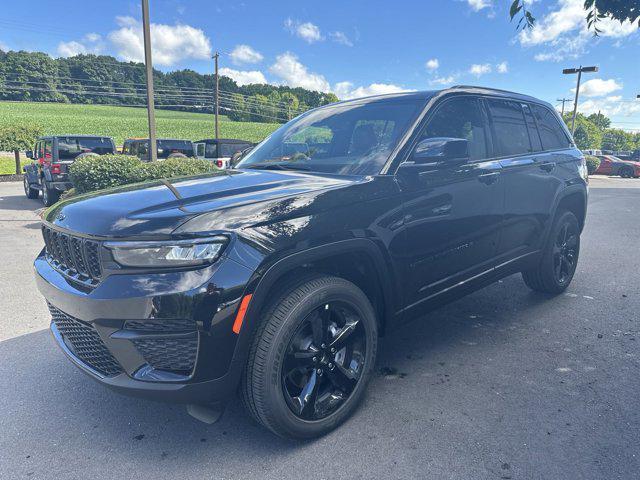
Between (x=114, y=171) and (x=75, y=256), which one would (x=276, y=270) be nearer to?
(x=75, y=256)

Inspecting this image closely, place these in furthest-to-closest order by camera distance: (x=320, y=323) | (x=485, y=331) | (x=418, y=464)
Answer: (x=485, y=331) < (x=320, y=323) < (x=418, y=464)

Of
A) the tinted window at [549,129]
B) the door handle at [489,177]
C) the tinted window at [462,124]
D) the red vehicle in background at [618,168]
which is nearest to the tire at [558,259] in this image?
the tinted window at [549,129]

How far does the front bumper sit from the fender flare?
2.0 inches

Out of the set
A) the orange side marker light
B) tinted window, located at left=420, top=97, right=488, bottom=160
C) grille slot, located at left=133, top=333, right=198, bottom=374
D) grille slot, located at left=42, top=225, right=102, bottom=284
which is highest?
tinted window, located at left=420, top=97, right=488, bottom=160

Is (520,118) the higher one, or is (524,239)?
(520,118)

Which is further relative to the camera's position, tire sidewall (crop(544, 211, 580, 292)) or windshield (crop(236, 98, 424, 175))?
tire sidewall (crop(544, 211, 580, 292))

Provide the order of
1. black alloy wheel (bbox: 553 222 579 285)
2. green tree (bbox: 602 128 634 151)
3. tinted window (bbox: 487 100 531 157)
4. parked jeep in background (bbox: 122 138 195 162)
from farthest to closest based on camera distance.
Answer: green tree (bbox: 602 128 634 151), parked jeep in background (bbox: 122 138 195 162), black alloy wheel (bbox: 553 222 579 285), tinted window (bbox: 487 100 531 157)

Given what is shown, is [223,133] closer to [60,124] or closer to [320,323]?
[60,124]

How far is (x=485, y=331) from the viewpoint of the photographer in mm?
3893

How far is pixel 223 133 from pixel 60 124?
2025 centimetres

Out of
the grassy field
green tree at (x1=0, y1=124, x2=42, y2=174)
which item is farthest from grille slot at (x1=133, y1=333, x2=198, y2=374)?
the grassy field

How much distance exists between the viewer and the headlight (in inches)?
77.7

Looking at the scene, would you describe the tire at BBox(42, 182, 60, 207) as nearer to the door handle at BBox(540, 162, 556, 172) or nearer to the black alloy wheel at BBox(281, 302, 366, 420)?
the black alloy wheel at BBox(281, 302, 366, 420)

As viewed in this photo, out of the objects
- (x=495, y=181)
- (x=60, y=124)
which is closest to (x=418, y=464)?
(x=495, y=181)
